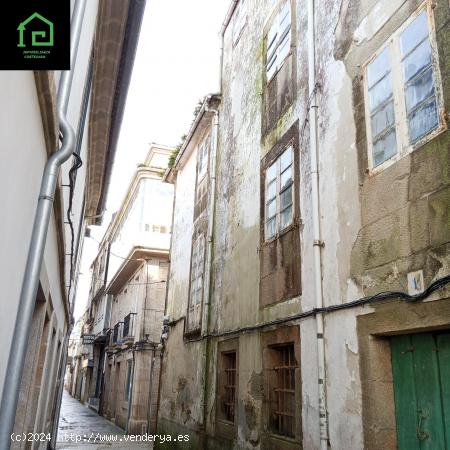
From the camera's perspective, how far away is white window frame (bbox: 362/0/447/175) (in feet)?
15.1

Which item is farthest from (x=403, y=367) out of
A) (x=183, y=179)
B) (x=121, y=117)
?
(x=183, y=179)

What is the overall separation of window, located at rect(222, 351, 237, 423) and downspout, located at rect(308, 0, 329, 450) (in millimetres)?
3280

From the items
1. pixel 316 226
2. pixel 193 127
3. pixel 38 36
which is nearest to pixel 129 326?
pixel 193 127

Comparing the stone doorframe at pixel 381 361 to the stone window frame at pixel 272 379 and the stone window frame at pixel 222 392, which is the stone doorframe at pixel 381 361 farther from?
the stone window frame at pixel 222 392

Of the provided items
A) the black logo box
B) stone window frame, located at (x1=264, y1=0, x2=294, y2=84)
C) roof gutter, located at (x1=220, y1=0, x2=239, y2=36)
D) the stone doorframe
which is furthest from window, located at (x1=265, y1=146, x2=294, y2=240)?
roof gutter, located at (x1=220, y1=0, x2=239, y2=36)

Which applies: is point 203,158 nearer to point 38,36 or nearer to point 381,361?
point 381,361

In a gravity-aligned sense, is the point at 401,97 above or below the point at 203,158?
below

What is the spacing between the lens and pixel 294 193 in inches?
289

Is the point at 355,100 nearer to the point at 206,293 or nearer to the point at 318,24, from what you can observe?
the point at 318,24

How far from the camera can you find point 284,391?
705 centimetres

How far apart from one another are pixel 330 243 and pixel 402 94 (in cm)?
200

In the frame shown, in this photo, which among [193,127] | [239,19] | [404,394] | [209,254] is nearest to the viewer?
[404,394]

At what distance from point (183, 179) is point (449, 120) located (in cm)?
1171

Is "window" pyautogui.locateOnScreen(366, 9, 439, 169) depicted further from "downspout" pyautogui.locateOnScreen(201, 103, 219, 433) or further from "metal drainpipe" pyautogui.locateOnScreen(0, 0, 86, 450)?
→ "downspout" pyautogui.locateOnScreen(201, 103, 219, 433)
